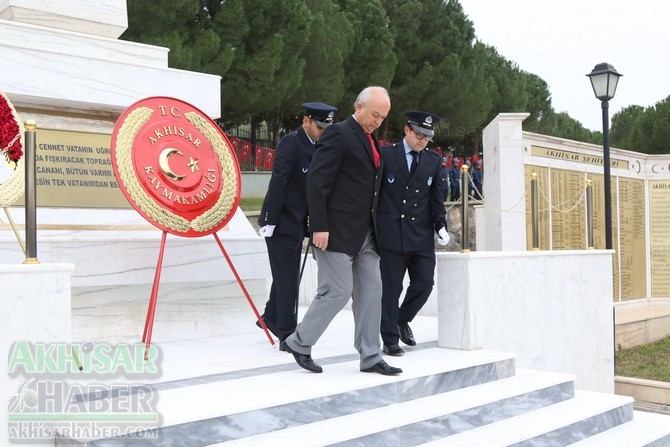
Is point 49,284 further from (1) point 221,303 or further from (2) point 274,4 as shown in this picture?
(2) point 274,4

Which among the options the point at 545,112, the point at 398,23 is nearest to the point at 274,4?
the point at 398,23

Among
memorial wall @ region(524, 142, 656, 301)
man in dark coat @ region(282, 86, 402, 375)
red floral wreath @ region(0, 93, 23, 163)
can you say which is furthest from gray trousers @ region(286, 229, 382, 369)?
memorial wall @ region(524, 142, 656, 301)

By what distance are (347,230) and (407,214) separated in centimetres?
97

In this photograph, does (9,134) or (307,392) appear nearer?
(307,392)

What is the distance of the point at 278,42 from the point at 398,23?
30.2 ft

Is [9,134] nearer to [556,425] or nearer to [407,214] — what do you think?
[407,214]

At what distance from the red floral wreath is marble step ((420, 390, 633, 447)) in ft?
10.1

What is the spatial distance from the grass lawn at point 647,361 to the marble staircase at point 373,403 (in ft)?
13.9

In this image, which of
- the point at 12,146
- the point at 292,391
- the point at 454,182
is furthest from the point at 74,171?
the point at 454,182

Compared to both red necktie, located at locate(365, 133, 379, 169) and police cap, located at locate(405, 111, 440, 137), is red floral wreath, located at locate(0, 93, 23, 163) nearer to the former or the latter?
red necktie, located at locate(365, 133, 379, 169)

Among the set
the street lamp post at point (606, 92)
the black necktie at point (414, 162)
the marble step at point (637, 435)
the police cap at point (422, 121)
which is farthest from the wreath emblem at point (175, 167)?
the street lamp post at point (606, 92)

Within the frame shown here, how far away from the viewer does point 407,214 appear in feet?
16.8

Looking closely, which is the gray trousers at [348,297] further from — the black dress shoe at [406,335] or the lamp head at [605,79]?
the lamp head at [605,79]

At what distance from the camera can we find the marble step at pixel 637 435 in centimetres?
458
